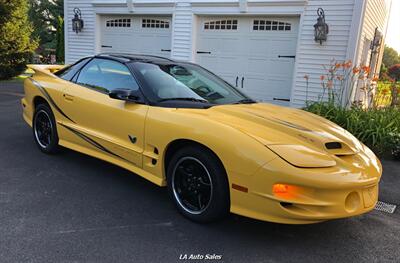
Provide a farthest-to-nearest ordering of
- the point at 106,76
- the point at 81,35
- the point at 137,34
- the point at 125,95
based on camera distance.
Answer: the point at 81,35, the point at 137,34, the point at 106,76, the point at 125,95

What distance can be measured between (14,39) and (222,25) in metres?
8.74

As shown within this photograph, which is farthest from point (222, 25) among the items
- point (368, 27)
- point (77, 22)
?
point (77, 22)

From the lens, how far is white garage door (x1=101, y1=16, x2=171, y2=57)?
1111 centimetres

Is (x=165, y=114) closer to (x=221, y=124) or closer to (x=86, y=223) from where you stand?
(x=221, y=124)

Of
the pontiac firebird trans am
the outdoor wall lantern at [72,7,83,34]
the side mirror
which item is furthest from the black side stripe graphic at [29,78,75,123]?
the outdoor wall lantern at [72,7,83,34]

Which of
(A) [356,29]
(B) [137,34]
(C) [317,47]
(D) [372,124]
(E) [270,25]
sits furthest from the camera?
(B) [137,34]

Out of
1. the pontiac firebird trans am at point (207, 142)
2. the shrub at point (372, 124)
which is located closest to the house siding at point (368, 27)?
the shrub at point (372, 124)

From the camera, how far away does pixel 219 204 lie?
10.0 ft

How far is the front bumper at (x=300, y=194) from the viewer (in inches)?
106

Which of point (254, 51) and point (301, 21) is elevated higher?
point (301, 21)

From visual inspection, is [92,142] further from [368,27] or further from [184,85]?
[368,27]

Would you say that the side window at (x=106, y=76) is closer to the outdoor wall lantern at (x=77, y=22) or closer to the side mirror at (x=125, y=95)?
the side mirror at (x=125, y=95)

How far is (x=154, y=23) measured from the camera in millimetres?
11242

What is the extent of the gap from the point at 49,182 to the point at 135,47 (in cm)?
819
